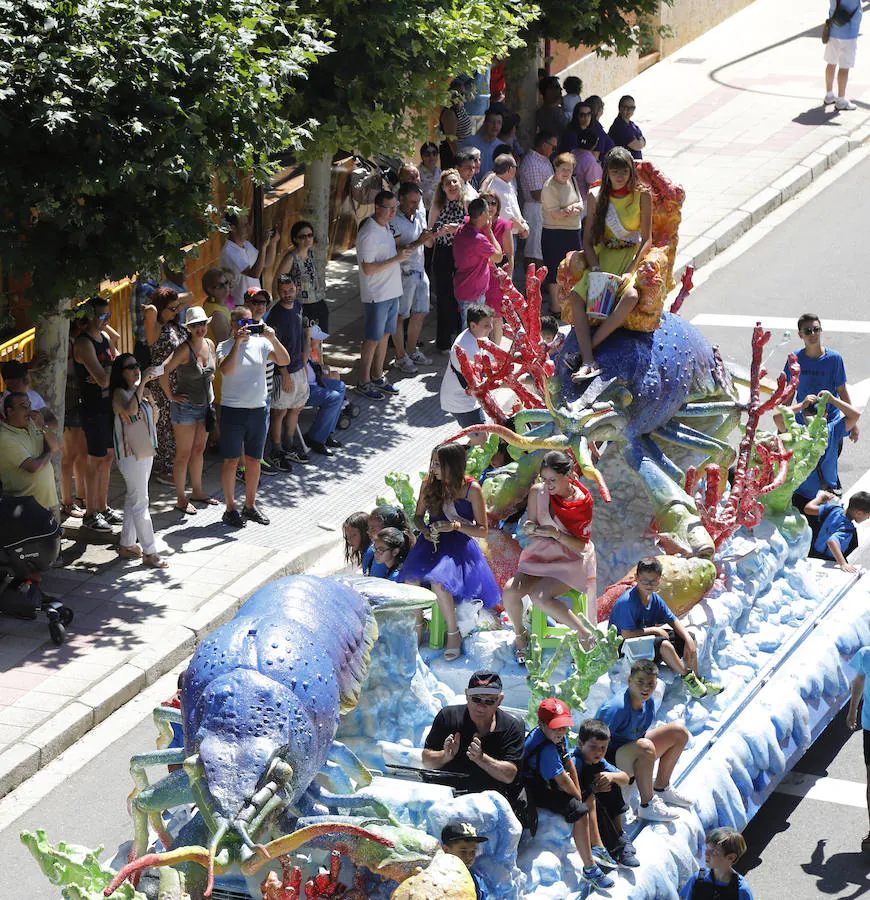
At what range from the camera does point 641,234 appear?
35.6ft

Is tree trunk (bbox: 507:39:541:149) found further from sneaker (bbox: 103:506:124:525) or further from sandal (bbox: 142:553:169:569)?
sandal (bbox: 142:553:169:569)

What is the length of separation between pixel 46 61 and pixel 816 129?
15.2 m

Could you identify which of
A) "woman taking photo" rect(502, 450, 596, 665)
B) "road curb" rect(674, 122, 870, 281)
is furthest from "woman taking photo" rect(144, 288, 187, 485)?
"road curb" rect(674, 122, 870, 281)

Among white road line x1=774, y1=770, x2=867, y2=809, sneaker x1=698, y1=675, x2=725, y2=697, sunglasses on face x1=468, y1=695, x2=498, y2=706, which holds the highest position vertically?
sunglasses on face x1=468, y1=695, x2=498, y2=706

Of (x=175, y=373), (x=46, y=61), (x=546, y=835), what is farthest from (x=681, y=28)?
(x=546, y=835)

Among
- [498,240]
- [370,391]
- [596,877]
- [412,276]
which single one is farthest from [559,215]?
[596,877]

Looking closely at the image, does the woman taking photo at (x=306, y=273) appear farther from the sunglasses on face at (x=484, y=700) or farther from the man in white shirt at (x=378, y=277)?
the sunglasses on face at (x=484, y=700)

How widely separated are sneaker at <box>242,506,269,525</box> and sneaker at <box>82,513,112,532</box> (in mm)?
1056

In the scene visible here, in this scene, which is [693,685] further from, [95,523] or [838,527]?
[95,523]

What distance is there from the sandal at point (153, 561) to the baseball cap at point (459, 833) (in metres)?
5.15

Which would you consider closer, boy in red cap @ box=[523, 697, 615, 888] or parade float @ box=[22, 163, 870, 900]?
parade float @ box=[22, 163, 870, 900]

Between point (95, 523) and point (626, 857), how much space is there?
18.5ft

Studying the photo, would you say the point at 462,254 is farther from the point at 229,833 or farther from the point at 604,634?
the point at 229,833

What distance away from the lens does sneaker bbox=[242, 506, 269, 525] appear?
44.1 feet
